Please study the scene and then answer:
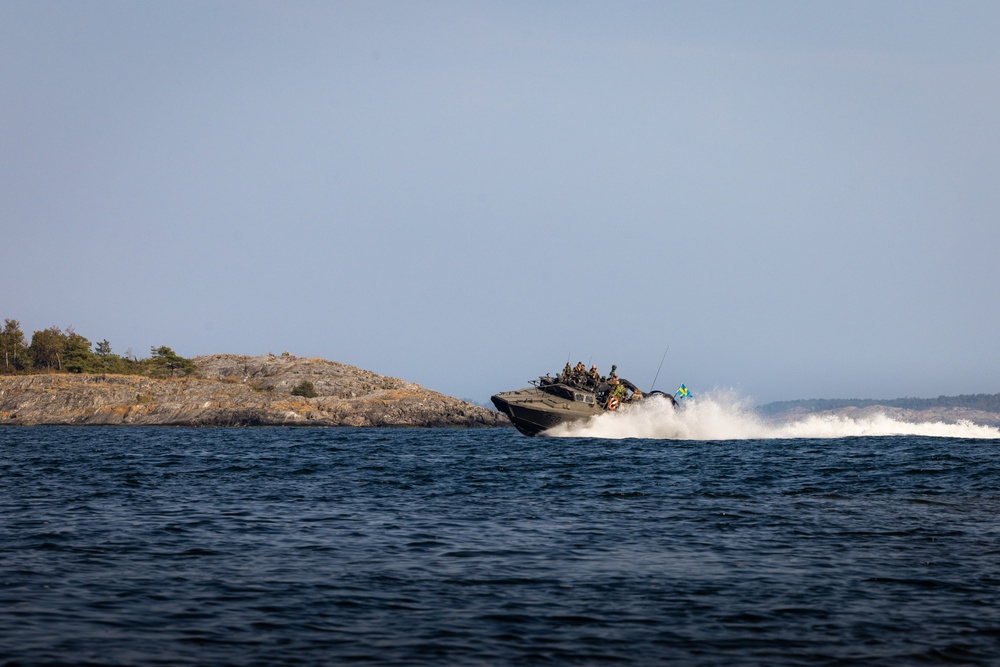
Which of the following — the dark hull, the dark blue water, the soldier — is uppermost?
the soldier

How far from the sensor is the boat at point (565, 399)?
213 ft

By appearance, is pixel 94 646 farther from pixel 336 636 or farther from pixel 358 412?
pixel 358 412

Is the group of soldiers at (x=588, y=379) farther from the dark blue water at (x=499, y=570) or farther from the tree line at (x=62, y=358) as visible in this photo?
Answer: the tree line at (x=62, y=358)

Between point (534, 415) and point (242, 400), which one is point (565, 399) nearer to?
point (534, 415)

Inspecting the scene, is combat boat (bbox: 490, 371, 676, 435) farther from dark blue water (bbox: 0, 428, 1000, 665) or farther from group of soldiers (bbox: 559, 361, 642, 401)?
dark blue water (bbox: 0, 428, 1000, 665)

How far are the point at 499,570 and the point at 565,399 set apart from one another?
164 ft

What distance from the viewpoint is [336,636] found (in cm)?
1175

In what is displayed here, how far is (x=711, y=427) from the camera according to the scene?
69062 mm

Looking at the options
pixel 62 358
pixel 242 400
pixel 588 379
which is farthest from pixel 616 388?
pixel 62 358

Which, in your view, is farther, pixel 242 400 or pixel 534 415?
pixel 242 400

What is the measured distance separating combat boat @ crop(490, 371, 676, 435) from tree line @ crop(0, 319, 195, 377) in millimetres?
99707

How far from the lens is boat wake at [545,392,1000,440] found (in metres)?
65.6

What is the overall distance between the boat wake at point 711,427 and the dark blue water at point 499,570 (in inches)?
1286

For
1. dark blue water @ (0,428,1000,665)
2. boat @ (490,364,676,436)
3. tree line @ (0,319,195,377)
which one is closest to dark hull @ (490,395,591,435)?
boat @ (490,364,676,436)
